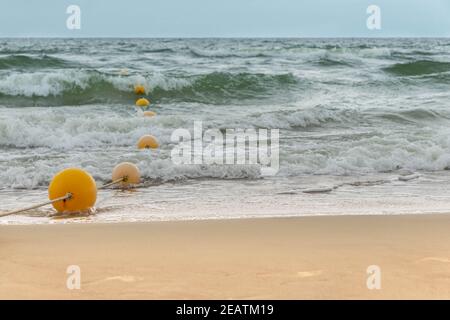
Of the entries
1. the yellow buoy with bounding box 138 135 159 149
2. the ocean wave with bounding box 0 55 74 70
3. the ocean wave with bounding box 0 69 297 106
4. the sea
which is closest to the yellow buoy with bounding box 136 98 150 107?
the sea

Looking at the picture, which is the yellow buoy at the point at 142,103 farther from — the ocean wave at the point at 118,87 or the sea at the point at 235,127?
the ocean wave at the point at 118,87

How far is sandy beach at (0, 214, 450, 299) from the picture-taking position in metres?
3.25

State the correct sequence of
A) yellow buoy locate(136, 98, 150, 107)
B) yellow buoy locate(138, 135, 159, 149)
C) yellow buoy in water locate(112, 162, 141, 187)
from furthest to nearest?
yellow buoy locate(136, 98, 150, 107)
yellow buoy locate(138, 135, 159, 149)
yellow buoy in water locate(112, 162, 141, 187)

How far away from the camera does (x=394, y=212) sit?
18.6 feet

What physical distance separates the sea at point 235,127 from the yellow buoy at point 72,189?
11 cm

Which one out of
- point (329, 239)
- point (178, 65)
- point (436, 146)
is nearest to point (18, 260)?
point (329, 239)

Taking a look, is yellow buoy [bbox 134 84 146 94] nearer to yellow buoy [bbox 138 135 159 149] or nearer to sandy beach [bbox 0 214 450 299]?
yellow buoy [bbox 138 135 159 149]

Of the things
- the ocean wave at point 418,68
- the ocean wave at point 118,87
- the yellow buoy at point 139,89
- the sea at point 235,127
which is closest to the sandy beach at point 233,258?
the sea at point 235,127

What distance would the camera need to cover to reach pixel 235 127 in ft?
38.5

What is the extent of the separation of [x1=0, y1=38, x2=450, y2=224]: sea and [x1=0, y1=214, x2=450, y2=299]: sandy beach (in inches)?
30.3

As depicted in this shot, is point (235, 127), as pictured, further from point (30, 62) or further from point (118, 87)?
point (30, 62)

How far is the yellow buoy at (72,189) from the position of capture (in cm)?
545

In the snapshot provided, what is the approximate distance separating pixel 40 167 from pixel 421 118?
7.82 m
